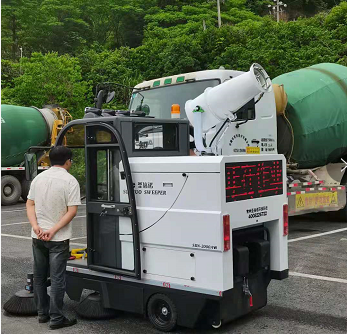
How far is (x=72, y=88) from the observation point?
28.1m

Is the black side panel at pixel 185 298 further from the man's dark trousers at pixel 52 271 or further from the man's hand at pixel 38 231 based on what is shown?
the man's hand at pixel 38 231

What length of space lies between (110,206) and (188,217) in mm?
879

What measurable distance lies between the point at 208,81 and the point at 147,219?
4.19 m

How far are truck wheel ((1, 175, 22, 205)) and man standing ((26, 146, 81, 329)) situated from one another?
12.5 metres

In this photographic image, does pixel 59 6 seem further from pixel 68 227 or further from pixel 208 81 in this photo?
pixel 68 227

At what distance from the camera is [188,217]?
4.55m

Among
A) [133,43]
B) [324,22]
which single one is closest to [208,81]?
[324,22]

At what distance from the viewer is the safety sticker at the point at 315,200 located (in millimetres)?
10203

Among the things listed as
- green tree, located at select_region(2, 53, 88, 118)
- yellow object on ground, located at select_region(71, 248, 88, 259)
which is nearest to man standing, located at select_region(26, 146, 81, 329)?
yellow object on ground, located at select_region(71, 248, 88, 259)

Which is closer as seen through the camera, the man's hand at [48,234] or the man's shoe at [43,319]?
the man's hand at [48,234]

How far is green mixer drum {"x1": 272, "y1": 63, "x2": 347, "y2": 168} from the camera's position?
1028 centimetres

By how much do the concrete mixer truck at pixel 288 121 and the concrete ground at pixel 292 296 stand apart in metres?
1.10

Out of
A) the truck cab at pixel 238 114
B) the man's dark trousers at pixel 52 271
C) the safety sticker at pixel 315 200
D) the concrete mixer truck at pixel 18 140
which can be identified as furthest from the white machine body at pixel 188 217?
the concrete mixer truck at pixel 18 140

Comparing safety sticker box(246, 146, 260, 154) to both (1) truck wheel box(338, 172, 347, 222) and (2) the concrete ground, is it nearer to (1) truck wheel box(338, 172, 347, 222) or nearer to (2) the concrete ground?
(2) the concrete ground
